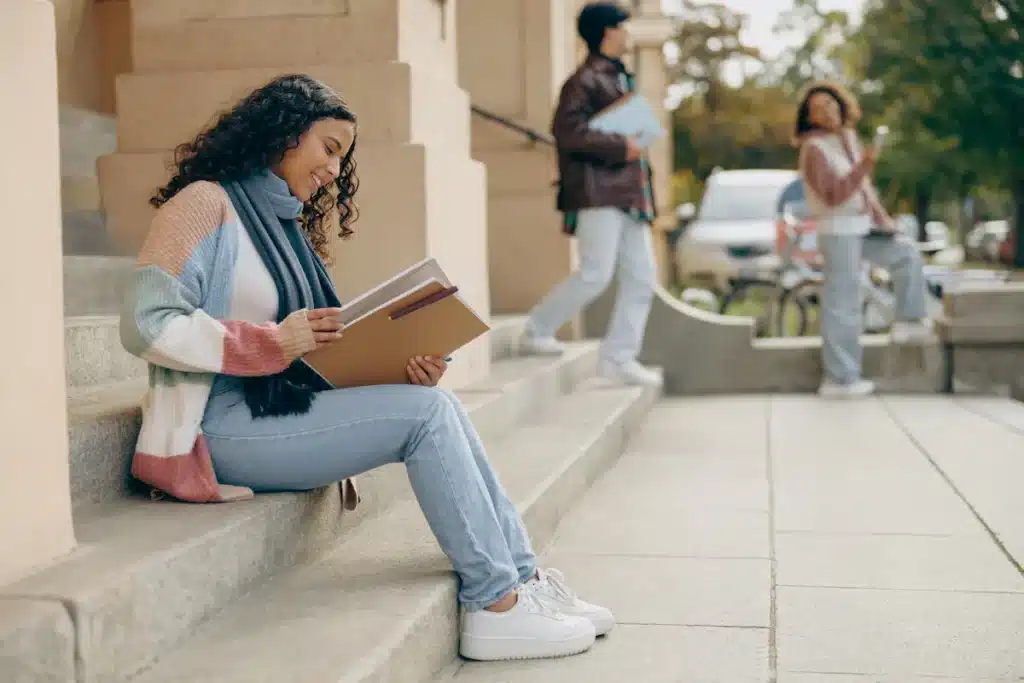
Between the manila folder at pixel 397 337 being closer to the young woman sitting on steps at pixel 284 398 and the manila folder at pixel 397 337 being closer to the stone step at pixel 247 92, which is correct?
the young woman sitting on steps at pixel 284 398

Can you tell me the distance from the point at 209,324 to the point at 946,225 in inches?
2841

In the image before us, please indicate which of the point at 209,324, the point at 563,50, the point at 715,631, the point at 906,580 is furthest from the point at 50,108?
the point at 563,50

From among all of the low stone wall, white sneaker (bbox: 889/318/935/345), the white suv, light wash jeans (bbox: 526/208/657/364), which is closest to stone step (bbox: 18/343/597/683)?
light wash jeans (bbox: 526/208/657/364)

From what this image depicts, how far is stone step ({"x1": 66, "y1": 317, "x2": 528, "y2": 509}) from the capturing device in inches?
127

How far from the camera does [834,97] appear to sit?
337 inches

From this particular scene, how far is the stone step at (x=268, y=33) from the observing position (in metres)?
5.48

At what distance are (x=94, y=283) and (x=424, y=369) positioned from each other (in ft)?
6.59

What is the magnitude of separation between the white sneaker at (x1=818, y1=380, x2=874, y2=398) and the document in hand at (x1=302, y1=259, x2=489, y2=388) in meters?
6.04

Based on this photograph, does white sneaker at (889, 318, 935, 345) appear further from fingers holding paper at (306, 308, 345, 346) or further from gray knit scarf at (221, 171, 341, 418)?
fingers holding paper at (306, 308, 345, 346)

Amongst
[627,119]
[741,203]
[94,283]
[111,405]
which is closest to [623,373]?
[627,119]

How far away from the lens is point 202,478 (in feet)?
10.7

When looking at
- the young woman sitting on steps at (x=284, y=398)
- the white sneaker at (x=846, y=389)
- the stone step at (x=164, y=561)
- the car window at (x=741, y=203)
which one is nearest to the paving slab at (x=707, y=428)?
the white sneaker at (x=846, y=389)

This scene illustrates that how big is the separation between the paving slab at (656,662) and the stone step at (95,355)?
157 centimetres

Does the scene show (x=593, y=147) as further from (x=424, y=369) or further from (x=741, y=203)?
(x=741, y=203)
